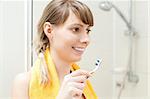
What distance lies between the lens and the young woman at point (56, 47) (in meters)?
0.88

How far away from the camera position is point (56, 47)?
93 cm

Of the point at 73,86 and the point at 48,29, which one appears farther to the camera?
the point at 48,29

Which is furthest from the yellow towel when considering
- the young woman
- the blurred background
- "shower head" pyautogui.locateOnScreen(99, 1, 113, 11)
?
"shower head" pyautogui.locateOnScreen(99, 1, 113, 11)

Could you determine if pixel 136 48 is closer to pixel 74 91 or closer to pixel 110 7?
pixel 110 7

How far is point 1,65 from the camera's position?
1181 mm

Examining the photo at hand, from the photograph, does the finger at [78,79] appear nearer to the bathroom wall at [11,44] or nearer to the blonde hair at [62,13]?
the blonde hair at [62,13]

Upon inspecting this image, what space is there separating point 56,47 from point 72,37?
0.29 feet

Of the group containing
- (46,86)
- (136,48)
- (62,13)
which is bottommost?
(46,86)

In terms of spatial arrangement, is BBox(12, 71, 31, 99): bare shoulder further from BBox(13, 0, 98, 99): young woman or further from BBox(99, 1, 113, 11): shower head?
BBox(99, 1, 113, 11): shower head

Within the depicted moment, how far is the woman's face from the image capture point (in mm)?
869

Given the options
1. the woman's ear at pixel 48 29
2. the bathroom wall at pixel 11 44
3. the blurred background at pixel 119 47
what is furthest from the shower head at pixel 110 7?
the woman's ear at pixel 48 29

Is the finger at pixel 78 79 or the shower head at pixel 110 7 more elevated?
the shower head at pixel 110 7

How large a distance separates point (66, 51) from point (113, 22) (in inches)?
25.5

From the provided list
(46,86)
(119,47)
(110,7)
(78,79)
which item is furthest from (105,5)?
(78,79)
